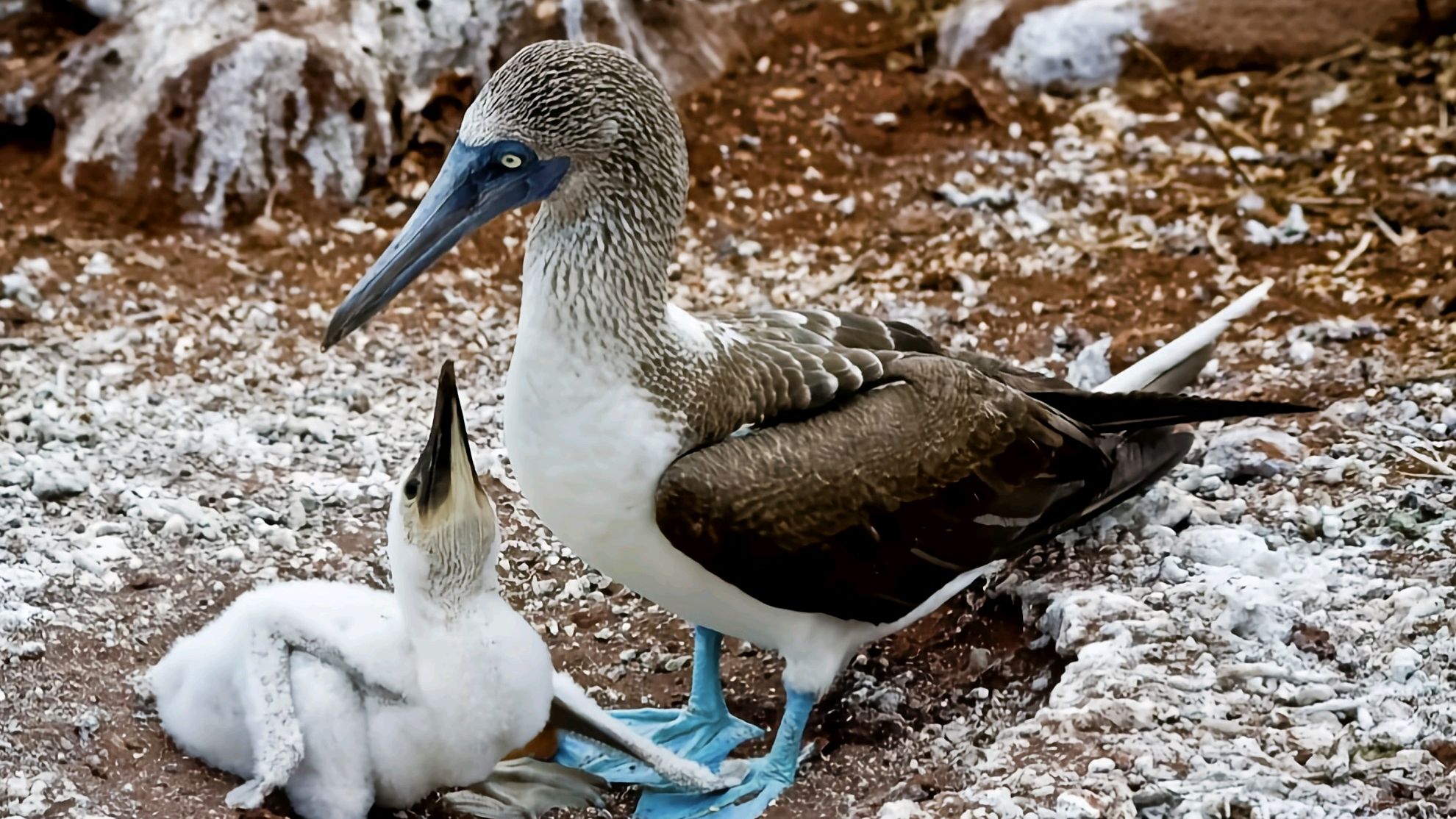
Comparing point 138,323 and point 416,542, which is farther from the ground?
point 416,542

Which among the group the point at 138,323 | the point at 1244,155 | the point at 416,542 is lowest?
the point at 1244,155

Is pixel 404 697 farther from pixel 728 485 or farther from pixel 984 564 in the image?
pixel 984 564

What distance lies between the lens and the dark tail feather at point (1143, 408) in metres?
3.90

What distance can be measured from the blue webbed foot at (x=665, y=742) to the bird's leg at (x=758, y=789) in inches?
2.6

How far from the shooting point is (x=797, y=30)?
747 cm

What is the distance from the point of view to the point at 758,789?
375cm

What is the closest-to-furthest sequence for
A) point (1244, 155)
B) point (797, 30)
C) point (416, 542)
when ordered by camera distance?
point (416, 542), point (1244, 155), point (797, 30)

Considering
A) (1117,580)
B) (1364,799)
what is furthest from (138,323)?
(1364,799)

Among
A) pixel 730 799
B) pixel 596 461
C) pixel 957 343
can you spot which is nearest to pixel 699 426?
pixel 596 461

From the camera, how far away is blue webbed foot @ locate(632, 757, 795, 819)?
370 cm

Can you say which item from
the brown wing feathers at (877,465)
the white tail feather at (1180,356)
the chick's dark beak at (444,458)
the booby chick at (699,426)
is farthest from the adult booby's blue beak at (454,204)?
the white tail feather at (1180,356)

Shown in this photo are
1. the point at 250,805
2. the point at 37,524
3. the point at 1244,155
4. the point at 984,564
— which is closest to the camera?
the point at 250,805

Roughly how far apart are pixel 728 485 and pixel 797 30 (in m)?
4.57

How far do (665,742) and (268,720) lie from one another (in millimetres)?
1058
